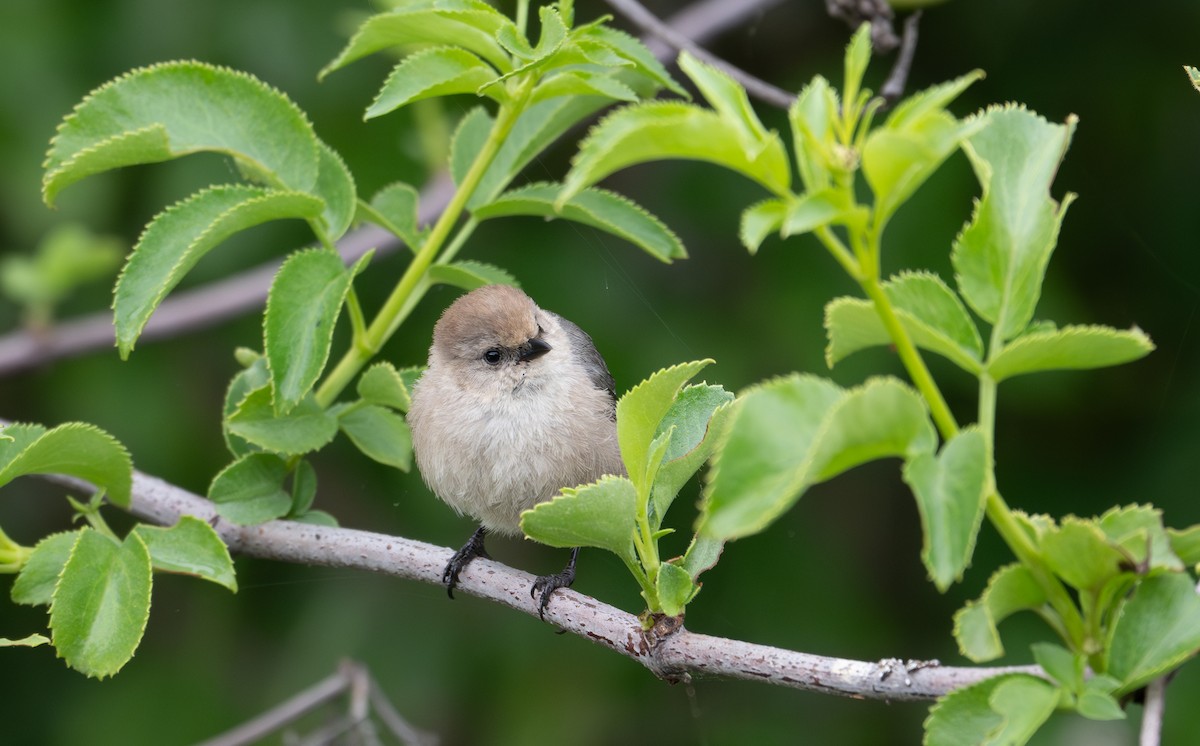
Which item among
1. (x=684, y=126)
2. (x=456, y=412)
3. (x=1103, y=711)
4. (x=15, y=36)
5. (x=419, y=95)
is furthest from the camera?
(x=15, y=36)

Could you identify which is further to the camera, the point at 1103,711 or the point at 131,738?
the point at 131,738

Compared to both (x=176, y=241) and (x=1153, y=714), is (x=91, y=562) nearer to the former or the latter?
(x=176, y=241)

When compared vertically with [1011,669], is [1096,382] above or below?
below

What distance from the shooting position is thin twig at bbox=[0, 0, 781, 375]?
3.69 metres

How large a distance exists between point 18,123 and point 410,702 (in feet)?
7.32

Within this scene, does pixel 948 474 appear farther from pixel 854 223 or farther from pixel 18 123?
pixel 18 123

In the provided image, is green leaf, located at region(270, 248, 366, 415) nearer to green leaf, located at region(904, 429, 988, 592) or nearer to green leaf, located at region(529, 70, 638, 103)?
green leaf, located at region(529, 70, 638, 103)

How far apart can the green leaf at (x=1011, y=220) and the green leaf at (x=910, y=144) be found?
0.26 meters

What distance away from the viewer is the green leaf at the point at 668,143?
1086mm

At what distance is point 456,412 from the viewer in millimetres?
2906

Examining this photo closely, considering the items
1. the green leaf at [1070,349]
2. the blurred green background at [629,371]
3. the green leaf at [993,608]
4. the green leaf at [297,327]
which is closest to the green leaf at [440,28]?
the green leaf at [297,327]

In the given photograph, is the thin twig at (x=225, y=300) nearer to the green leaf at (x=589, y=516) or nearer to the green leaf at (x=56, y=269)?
the green leaf at (x=56, y=269)

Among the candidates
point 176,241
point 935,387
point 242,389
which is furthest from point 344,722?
point 935,387

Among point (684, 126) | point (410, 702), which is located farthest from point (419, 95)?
point (410, 702)
